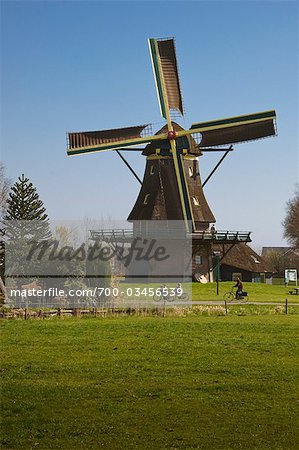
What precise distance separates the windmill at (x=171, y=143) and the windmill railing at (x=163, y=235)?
2.67ft

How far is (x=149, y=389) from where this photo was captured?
1172cm

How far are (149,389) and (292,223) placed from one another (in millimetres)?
66083

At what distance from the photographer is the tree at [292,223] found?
75062mm

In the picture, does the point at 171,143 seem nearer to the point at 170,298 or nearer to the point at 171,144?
the point at 171,144

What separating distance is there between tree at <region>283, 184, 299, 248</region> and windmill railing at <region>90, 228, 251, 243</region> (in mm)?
32128

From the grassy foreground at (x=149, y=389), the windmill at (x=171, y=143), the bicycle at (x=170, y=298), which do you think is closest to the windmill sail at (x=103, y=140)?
the windmill at (x=171, y=143)

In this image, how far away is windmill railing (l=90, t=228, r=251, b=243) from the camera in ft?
140

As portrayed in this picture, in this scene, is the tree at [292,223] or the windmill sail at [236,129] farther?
the tree at [292,223]

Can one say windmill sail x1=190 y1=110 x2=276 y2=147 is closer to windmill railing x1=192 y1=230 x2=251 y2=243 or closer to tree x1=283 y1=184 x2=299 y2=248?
windmill railing x1=192 y1=230 x2=251 y2=243

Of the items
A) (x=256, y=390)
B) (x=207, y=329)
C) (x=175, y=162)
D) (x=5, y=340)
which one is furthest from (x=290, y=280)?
(x=256, y=390)

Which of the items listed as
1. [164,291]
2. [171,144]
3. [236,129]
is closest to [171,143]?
[171,144]

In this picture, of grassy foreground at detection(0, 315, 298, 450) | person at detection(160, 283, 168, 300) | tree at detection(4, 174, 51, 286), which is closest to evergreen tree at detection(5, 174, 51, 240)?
tree at detection(4, 174, 51, 286)

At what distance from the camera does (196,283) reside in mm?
43188

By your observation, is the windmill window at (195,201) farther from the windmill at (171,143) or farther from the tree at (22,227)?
the tree at (22,227)
